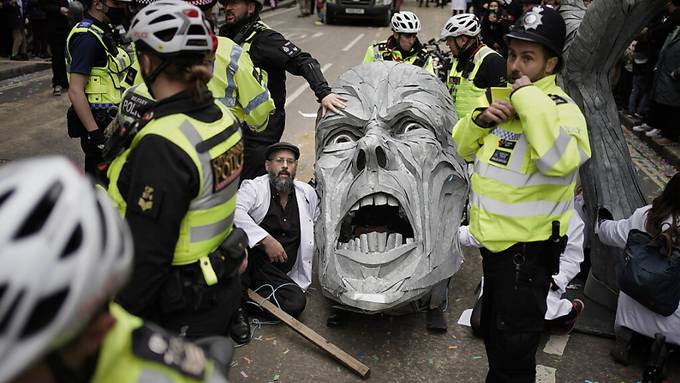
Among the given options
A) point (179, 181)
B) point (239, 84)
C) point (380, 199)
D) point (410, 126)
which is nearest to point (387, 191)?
point (380, 199)

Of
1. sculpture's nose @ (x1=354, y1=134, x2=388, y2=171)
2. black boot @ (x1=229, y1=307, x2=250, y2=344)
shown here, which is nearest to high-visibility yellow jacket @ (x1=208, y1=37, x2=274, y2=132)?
sculpture's nose @ (x1=354, y1=134, x2=388, y2=171)

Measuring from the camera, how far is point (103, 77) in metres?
4.49

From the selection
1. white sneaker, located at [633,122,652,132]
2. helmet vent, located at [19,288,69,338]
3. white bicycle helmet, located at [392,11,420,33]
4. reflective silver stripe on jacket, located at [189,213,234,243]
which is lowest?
white sneaker, located at [633,122,652,132]

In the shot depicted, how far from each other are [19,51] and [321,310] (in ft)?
37.7

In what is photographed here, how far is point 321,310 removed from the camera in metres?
4.41

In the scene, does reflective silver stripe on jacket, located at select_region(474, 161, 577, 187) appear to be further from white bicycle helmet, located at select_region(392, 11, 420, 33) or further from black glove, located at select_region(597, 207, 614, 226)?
white bicycle helmet, located at select_region(392, 11, 420, 33)

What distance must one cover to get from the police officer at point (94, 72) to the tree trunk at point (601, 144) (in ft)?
11.2

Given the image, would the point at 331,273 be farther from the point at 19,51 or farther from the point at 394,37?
the point at 19,51

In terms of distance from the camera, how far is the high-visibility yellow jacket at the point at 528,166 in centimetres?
253

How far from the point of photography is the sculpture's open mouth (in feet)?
13.0

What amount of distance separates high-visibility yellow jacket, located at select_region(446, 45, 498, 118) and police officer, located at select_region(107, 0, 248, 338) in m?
4.14

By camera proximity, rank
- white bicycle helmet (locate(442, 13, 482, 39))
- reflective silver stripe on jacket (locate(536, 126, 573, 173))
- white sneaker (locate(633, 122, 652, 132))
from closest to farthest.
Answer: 1. reflective silver stripe on jacket (locate(536, 126, 573, 173))
2. white bicycle helmet (locate(442, 13, 482, 39))
3. white sneaker (locate(633, 122, 652, 132))

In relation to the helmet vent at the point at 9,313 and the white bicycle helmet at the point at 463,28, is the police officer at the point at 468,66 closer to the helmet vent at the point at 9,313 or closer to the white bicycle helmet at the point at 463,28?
the white bicycle helmet at the point at 463,28

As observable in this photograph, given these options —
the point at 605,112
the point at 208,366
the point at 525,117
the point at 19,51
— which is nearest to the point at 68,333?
the point at 208,366
